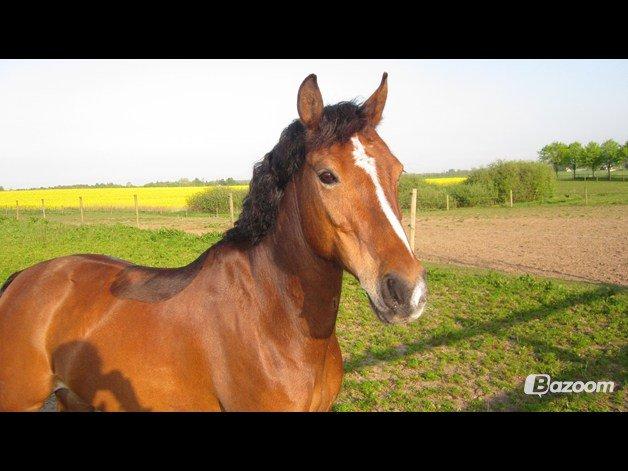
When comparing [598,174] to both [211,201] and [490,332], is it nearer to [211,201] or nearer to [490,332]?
[211,201]

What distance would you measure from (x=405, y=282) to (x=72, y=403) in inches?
97.6

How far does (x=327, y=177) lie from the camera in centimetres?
187

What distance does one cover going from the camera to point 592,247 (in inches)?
514

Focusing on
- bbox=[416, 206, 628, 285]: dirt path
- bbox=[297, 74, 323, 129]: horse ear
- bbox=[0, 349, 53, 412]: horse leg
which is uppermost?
bbox=[297, 74, 323, 129]: horse ear

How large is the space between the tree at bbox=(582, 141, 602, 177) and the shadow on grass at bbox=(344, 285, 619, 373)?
61587mm

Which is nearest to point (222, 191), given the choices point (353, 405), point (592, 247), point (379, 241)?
point (592, 247)

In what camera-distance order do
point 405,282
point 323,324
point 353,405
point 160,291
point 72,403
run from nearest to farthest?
point 405,282, point 323,324, point 160,291, point 72,403, point 353,405

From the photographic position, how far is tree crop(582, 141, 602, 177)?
57375 mm

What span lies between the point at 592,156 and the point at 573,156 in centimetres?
240

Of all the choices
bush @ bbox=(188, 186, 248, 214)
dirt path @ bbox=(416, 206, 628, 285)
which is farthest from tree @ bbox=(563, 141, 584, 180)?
bush @ bbox=(188, 186, 248, 214)

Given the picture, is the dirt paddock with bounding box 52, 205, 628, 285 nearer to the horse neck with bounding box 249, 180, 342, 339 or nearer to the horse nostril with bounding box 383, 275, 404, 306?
the horse neck with bounding box 249, 180, 342, 339

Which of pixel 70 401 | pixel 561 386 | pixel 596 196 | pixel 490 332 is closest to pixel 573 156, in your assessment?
pixel 596 196

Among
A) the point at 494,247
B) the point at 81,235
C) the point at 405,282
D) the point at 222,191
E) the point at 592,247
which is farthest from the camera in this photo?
the point at 222,191
